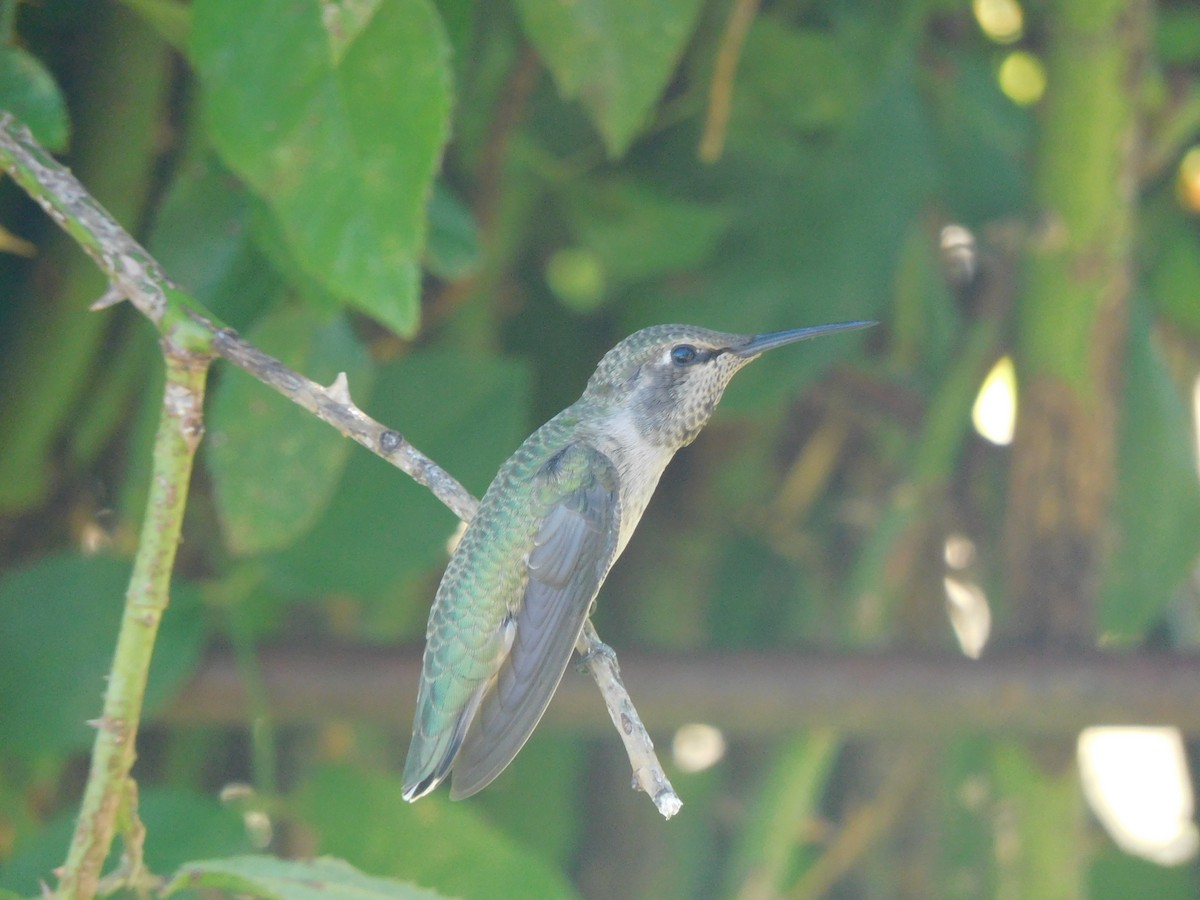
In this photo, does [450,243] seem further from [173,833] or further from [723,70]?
[173,833]

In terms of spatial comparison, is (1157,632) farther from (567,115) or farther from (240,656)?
(240,656)

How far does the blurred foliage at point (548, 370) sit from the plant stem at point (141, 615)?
0.27ft

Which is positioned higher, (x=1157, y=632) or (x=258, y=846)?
(x=258, y=846)

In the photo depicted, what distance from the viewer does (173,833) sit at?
161cm

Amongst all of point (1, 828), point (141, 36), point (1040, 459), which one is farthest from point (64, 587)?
point (1040, 459)

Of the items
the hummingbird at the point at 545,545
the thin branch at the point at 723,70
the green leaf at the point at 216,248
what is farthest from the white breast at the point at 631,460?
the green leaf at the point at 216,248

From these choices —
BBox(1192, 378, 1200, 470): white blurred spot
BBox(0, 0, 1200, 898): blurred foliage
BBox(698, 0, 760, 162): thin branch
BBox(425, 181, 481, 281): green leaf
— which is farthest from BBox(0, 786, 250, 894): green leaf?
BBox(1192, 378, 1200, 470): white blurred spot

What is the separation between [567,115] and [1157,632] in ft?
4.04

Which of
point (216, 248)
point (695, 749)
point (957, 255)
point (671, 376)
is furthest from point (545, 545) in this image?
point (957, 255)

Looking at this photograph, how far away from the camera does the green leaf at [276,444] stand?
1375 mm

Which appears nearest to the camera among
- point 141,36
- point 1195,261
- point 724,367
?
point 141,36

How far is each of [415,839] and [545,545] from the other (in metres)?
0.36

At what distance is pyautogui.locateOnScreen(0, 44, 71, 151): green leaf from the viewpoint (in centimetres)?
118

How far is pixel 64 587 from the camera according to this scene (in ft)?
5.65
